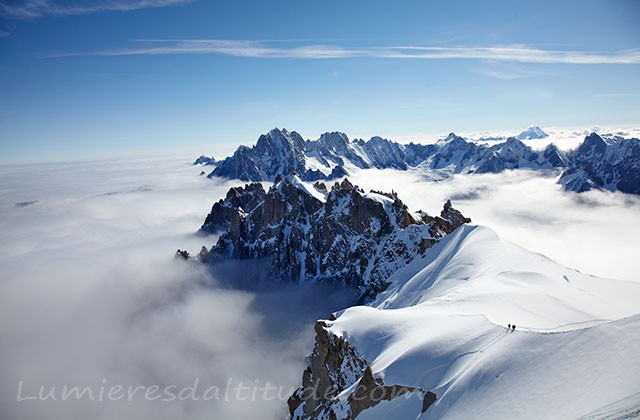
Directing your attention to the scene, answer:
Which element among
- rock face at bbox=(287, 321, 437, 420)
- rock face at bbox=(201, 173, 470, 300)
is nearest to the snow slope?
rock face at bbox=(287, 321, 437, 420)

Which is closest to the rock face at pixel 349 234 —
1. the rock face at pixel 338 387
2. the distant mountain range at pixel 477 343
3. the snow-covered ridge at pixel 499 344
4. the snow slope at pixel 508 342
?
the distant mountain range at pixel 477 343

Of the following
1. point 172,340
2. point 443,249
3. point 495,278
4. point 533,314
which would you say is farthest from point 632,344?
point 172,340

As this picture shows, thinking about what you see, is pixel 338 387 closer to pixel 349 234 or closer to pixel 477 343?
pixel 477 343

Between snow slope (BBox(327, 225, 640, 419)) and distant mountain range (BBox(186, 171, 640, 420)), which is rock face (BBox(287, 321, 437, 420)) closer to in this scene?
distant mountain range (BBox(186, 171, 640, 420))

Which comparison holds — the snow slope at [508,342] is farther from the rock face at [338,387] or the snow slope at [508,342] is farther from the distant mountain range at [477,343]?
the rock face at [338,387]

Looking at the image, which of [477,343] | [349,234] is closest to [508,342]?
[477,343]

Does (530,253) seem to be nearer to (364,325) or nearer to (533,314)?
(533,314)
